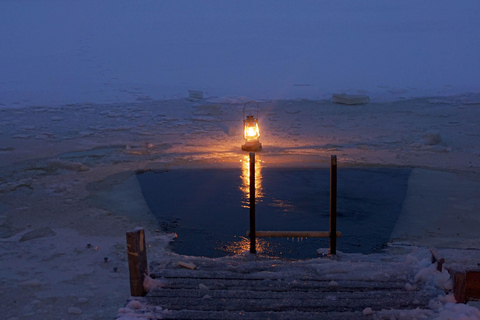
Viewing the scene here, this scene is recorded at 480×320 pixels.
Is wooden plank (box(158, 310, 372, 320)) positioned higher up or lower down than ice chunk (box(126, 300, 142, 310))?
lower down

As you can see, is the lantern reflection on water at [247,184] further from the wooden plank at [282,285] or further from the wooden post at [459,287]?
the wooden post at [459,287]

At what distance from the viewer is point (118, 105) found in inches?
810

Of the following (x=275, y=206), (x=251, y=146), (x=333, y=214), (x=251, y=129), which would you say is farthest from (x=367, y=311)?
(x=251, y=146)

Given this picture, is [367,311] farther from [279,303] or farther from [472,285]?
Answer: [472,285]

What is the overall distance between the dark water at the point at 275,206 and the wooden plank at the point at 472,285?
2.25 m

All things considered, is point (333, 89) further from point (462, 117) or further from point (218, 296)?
point (218, 296)

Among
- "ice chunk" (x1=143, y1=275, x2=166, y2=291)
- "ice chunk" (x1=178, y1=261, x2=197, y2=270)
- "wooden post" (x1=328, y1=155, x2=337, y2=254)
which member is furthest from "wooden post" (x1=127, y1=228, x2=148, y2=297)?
"wooden post" (x1=328, y1=155, x2=337, y2=254)

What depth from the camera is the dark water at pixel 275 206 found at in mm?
6152

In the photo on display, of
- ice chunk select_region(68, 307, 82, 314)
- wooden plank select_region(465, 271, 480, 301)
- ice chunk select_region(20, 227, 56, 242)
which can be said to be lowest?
ice chunk select_region(68, 307, 82, 314)

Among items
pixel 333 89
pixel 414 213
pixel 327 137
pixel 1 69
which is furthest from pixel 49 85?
pixel 414 213

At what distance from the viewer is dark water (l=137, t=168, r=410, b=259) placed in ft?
20.2

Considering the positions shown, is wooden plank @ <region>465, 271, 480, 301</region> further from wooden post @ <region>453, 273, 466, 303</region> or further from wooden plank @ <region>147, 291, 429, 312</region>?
wooden plank @ <region>147, 291, 429, 312</region>

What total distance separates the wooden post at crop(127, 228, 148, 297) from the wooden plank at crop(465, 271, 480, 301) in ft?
7.88

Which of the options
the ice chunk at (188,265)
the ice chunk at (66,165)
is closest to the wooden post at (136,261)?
the ice chunk at (188,265)
